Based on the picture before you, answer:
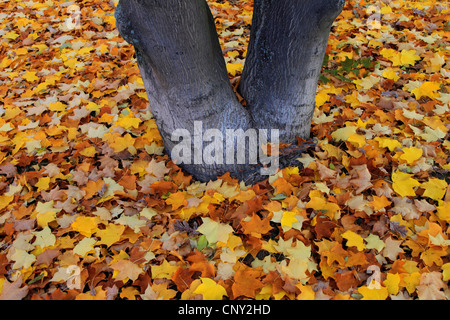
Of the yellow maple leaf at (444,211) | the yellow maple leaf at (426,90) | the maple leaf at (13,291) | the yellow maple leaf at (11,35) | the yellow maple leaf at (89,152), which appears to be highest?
the yellow maple leaf at (11,35)

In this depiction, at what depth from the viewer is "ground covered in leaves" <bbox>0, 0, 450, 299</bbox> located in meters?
1.80

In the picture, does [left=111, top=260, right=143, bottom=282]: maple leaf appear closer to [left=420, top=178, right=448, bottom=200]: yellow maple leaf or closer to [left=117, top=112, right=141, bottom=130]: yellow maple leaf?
[left=117, top=112, right=141, bottom=130]: yellow maple leaf

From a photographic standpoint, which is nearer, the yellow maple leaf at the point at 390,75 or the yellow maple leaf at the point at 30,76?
the yellow maple leaf at the point at 390,75

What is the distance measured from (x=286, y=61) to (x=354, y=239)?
1.15m

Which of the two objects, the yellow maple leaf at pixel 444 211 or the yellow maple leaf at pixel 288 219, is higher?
the yellow maple leaf at pixel 444 211

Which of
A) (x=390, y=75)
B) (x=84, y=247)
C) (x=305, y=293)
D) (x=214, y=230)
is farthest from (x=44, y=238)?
(x=390, y=75)


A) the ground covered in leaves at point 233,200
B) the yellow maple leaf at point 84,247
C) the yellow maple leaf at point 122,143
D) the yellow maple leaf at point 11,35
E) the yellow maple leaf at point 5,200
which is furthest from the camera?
the yellow maple leaf at point 11,35

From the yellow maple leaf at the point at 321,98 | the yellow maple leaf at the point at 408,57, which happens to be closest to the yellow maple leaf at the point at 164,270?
the yellow maple leaf at the point at 321,98

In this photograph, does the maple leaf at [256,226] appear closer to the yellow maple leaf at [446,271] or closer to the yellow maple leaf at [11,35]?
the yellow maple leaf at [446,271]

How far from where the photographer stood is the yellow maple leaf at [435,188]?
2076mm

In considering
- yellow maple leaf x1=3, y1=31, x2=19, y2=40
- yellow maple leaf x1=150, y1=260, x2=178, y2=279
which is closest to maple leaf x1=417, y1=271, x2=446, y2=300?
yellow maple leaf x1=150, y1=260, x2=178, y2=279
